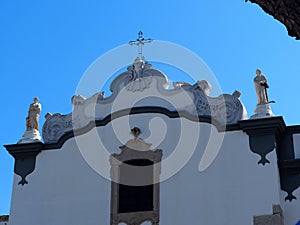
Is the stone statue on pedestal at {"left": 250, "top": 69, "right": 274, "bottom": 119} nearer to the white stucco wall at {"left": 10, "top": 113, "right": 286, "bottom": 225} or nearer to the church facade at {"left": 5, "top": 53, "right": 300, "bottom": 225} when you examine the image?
the church facade at {"left": 5, "top": 53, "right": 300, "bottom": 225}

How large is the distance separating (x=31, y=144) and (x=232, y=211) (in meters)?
5.33

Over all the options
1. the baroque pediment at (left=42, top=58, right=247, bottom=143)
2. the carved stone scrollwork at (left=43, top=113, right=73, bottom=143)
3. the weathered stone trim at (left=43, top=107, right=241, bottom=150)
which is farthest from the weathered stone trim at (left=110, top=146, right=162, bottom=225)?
the carved stone scrollwork at (left=43, top=113, right=73, bottom=143)

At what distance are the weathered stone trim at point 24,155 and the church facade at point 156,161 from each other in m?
0.03

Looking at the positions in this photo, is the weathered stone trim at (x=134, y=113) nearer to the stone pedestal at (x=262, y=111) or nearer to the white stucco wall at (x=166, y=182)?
the white stucco wall at (x=166, y=182)

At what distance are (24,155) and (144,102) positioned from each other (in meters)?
3.34

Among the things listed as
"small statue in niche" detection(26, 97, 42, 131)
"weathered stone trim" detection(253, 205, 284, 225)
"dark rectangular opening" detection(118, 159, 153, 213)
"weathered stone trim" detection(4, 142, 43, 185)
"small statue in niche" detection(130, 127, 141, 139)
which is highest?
"small statue in niche" detection(26, 97, 42, 131)

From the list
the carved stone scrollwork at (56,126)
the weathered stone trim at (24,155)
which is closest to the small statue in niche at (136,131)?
the carved stone scrollwork at (56,126)

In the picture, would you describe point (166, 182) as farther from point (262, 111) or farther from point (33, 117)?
point (33, 117)

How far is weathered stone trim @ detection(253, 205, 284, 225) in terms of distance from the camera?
41.3 ft

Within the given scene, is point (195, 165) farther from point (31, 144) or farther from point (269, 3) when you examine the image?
point (269, 3)

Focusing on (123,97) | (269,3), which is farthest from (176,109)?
(269,3)

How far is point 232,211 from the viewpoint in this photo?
12992 millimetres

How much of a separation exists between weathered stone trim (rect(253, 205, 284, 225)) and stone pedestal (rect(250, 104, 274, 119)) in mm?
2181

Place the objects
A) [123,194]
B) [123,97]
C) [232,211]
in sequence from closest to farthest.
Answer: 1. [232,211]
2. [123,194]
3. [123,97]
